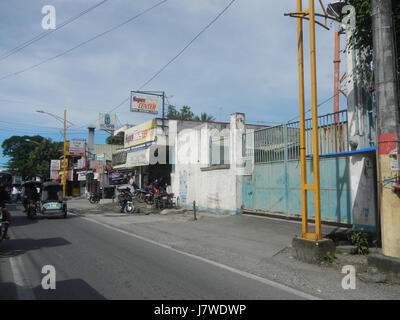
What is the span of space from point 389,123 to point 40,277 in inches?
282

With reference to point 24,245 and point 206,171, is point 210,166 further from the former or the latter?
point 24,245

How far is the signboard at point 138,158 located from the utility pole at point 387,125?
1914cm

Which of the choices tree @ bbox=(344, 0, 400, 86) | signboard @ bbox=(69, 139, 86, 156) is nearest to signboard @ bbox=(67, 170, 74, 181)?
signboard @ bbox=(69, 139, 86, 156)

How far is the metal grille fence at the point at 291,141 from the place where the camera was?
36.5ft

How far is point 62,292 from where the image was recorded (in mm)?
5297

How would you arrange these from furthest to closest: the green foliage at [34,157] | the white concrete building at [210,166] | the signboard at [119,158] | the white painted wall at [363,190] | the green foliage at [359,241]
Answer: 1. the green foliage at [34,157]
2. the signboard at [119,158]
3. the white concrete building at [210,166]
4. the white painted wall at [363,190]
5. the green foliage at [359,241]

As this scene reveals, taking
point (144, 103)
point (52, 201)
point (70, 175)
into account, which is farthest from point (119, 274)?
point (70, 175)

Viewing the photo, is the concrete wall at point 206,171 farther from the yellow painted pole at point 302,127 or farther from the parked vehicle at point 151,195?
the yellow painted pole at point 302,127

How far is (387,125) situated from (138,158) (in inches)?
Answer: 846

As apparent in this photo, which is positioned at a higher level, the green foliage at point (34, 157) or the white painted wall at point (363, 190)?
the green foliage at point (34, 157)

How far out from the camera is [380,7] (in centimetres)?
655

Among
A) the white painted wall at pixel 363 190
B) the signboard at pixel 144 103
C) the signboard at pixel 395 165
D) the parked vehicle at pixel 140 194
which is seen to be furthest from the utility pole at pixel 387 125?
the signboard at pixel 144 103

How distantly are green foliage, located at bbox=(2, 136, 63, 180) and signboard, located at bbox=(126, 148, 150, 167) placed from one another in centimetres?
2238

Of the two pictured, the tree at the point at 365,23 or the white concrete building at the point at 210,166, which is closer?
the tree at the point at 365,23
